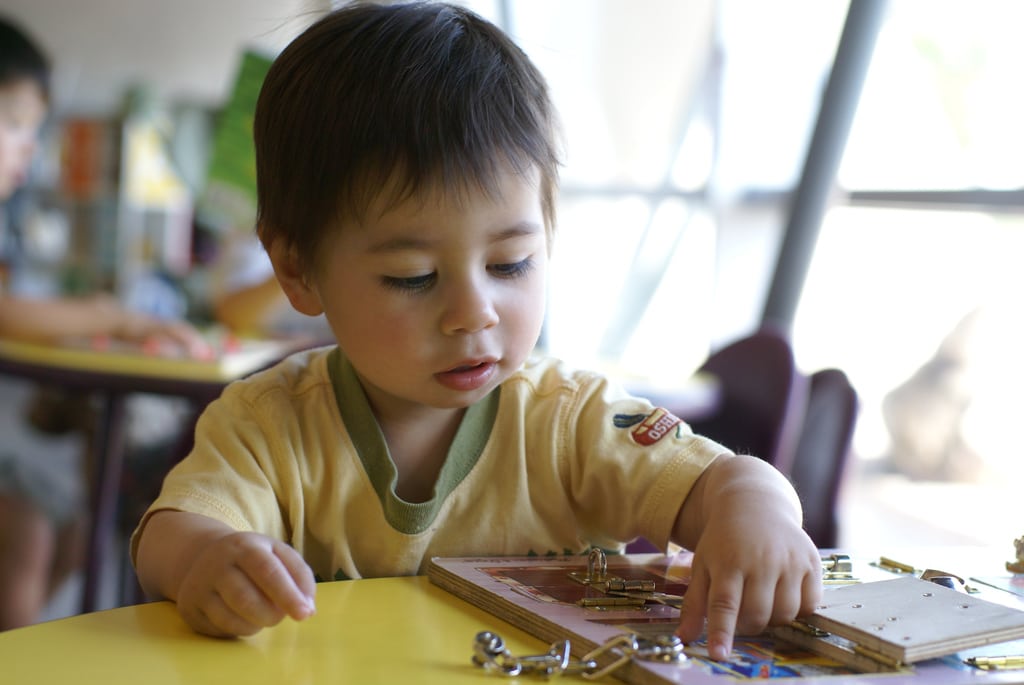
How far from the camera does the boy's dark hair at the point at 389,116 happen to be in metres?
0.89

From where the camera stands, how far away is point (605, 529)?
1015mm

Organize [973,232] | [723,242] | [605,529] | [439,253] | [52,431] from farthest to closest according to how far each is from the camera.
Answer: [723,242] → [52,431] → [973,232] → [605,529] → [439,253]

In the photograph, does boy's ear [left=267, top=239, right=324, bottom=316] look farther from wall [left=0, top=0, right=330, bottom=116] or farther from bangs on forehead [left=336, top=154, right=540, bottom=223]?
wall [left=0, top=0, right=330, bottom=116]

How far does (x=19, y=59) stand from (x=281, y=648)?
8.60 ft

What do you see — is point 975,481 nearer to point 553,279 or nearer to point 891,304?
point 891,304

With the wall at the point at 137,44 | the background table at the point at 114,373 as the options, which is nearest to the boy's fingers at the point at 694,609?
the background table at the point at 114,373

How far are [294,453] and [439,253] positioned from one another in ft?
0.74

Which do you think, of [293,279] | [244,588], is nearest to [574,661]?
[244,588]

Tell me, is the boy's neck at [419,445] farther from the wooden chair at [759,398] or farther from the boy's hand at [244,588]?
the wooden chair at [759,398]

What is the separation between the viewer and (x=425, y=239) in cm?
86

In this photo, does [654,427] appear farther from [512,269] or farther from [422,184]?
[422,184]

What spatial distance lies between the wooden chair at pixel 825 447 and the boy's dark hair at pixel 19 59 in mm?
2185

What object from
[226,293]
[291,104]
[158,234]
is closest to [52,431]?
[226,293]

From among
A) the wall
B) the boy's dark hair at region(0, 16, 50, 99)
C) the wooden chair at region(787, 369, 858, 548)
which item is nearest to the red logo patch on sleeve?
the wooden chair at region(787, 369, 858, 548)
